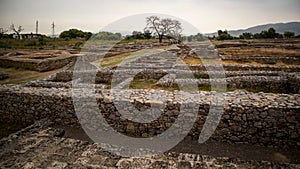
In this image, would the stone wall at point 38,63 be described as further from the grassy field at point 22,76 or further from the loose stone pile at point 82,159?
the loose stone pile at point 82,159

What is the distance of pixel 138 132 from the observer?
6.16 m

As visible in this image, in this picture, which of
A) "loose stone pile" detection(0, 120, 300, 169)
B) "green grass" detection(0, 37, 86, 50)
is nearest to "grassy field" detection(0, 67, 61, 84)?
"loose stone pile" detection(0, 120, 300, 169)

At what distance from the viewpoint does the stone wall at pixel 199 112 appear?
5.27m

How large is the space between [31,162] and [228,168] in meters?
3.71

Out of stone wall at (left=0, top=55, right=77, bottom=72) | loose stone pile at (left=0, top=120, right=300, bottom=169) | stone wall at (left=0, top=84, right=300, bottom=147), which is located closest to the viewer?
loose stone pile at (left=0, top=120, right=300, bottom=169)

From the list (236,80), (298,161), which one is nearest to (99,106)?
(298,161)

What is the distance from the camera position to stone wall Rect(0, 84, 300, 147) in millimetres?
5266

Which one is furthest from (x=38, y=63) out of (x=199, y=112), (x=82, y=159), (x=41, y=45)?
(x=41, y=45)

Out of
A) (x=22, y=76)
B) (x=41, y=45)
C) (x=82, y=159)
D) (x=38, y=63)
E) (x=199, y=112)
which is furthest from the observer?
(x=41, y=45)

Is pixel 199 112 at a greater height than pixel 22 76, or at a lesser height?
greater

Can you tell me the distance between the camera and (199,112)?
223 inches

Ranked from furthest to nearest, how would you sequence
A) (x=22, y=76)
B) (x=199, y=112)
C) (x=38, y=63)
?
(x=38, y=63) → (x=22, y=76) → (x=199, y=112)

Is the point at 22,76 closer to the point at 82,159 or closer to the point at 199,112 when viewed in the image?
the point at 82,159

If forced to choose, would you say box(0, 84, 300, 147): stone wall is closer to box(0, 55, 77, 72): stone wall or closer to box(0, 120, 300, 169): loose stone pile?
box(0, 120, 300, 169): loose stone pile
